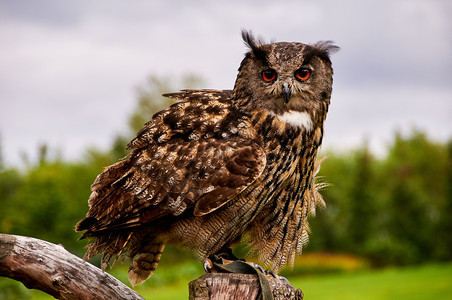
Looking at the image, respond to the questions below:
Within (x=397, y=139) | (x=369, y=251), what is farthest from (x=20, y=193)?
(x=397, y=139)

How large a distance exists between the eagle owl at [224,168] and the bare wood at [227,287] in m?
0.49

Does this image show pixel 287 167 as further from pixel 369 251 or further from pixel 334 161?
pixel 334 161

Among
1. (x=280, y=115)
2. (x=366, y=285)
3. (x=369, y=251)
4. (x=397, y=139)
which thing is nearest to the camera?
(x=280, y=115)

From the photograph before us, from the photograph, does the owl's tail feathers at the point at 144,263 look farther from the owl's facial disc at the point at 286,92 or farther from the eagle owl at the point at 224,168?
the owl's facial disc at the point at 286,92

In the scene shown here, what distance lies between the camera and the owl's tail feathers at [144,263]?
10.5 feet

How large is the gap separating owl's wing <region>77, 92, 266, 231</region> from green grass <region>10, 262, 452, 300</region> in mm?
9079

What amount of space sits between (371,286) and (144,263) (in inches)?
431

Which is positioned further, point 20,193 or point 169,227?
point 20,193

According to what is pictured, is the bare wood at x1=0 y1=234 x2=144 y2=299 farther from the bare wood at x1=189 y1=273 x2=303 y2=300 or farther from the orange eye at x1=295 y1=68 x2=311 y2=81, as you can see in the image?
the orange eye at x1=295 y1=68 x2=311 y2=81

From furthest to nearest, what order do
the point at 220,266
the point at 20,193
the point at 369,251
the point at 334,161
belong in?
the point at 334,161
the point at 369,251
the point at 20,193
the point at 220,266

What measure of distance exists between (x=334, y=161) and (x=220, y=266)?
20.3m

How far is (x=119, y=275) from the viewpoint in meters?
11.7

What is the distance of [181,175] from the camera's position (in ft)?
9.71

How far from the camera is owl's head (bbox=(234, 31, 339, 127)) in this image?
3039 millimetres
